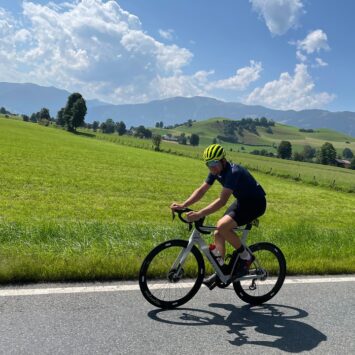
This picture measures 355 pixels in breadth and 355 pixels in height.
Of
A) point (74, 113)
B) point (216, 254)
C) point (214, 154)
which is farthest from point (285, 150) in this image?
point (214, 154)

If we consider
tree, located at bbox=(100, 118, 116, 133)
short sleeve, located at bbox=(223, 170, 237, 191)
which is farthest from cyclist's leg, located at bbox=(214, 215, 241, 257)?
tree, located at bbox=(100, 118, 116, 133)

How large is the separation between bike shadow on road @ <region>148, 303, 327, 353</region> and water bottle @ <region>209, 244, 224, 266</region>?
1.93 feet

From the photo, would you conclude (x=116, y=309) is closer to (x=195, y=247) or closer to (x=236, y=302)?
(x=195, y=247)

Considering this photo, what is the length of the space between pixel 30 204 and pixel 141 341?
1147 centimetres

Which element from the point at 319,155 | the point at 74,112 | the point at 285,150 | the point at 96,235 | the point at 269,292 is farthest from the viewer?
the point at 285,150

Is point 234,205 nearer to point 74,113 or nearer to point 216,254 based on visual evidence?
point 216,254

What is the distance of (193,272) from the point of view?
594 cm

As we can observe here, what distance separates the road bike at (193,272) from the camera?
531cm

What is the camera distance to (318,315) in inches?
207

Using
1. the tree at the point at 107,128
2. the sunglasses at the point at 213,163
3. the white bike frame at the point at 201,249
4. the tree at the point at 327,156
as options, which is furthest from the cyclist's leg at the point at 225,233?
the tree at the point at 107,128

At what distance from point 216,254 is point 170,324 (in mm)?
1198

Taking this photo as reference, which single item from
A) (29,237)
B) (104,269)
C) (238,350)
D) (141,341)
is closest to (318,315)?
(238,350)

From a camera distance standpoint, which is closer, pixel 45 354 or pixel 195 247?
pixel 45 354

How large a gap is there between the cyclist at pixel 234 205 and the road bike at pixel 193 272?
0.36 ft
